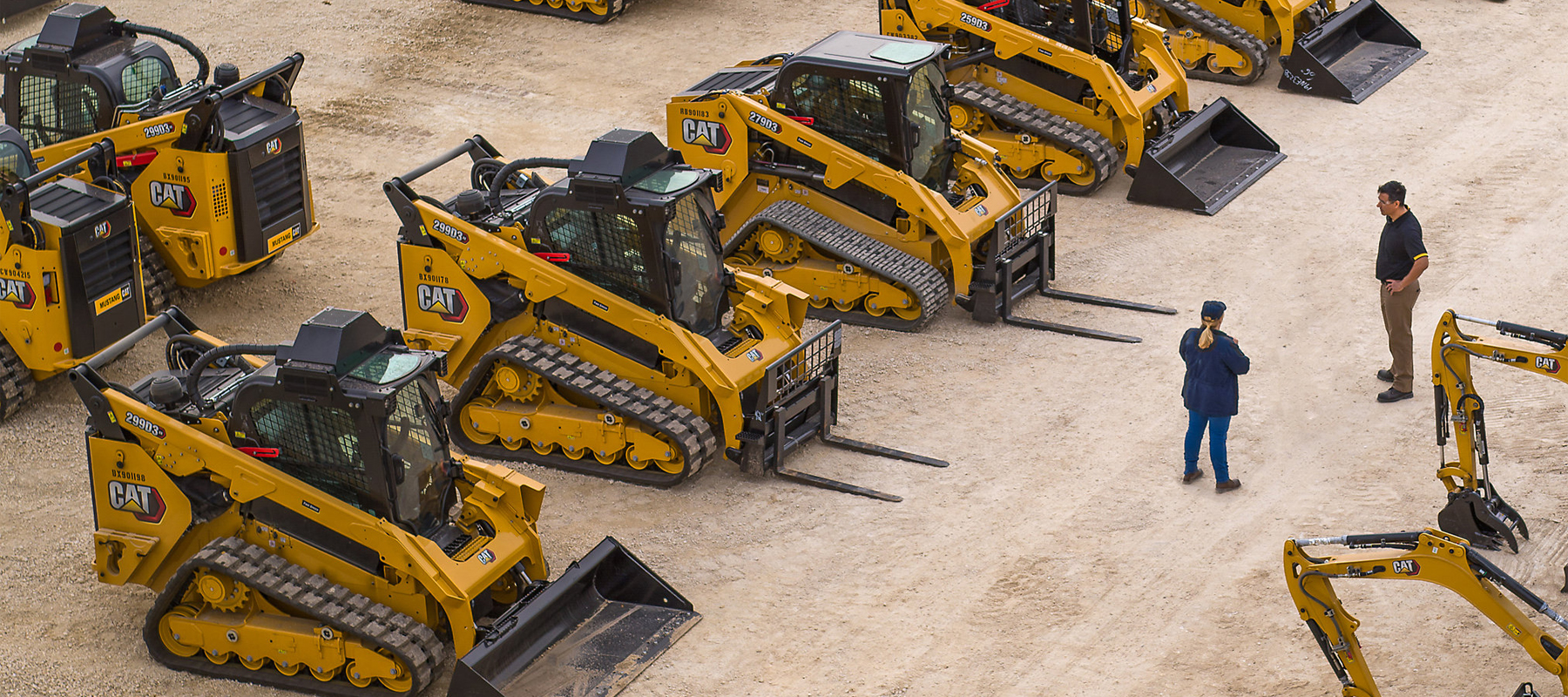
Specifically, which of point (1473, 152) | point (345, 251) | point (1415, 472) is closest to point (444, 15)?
point (345, 251)

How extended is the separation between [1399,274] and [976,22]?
19.4ft

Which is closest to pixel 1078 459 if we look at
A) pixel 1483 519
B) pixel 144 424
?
pixel 1483 519

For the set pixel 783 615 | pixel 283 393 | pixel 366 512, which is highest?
pixel 283 393

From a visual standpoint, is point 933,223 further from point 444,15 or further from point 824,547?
point 444,15

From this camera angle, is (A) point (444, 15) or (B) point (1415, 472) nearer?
(B) point (1415, 472)

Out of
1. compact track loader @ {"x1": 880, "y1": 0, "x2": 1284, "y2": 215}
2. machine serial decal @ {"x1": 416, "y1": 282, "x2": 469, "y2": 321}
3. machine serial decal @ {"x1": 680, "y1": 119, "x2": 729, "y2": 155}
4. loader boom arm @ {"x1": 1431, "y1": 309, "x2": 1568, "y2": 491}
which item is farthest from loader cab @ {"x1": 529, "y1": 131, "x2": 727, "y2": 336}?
compact track loader @ {"x1": 880, "y1": 0, "x2": 1284, "y2": 215}

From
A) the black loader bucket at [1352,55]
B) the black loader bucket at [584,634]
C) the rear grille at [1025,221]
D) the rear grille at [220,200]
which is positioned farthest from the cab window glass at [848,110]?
the black loader bucket at [1352,55]

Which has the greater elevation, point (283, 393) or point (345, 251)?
point (283, 393)

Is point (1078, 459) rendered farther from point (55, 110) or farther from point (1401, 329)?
point (55, 110)

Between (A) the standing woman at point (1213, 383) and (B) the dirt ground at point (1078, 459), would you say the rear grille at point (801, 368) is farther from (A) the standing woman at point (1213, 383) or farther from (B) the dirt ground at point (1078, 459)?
(A) the standing woman at point (1213, 383)

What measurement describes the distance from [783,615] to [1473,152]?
11.1m

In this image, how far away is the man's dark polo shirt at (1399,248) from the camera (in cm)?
1348

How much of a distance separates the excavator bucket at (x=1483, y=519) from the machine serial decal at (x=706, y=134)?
23.0ft

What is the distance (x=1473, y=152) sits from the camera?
61.9 feet
